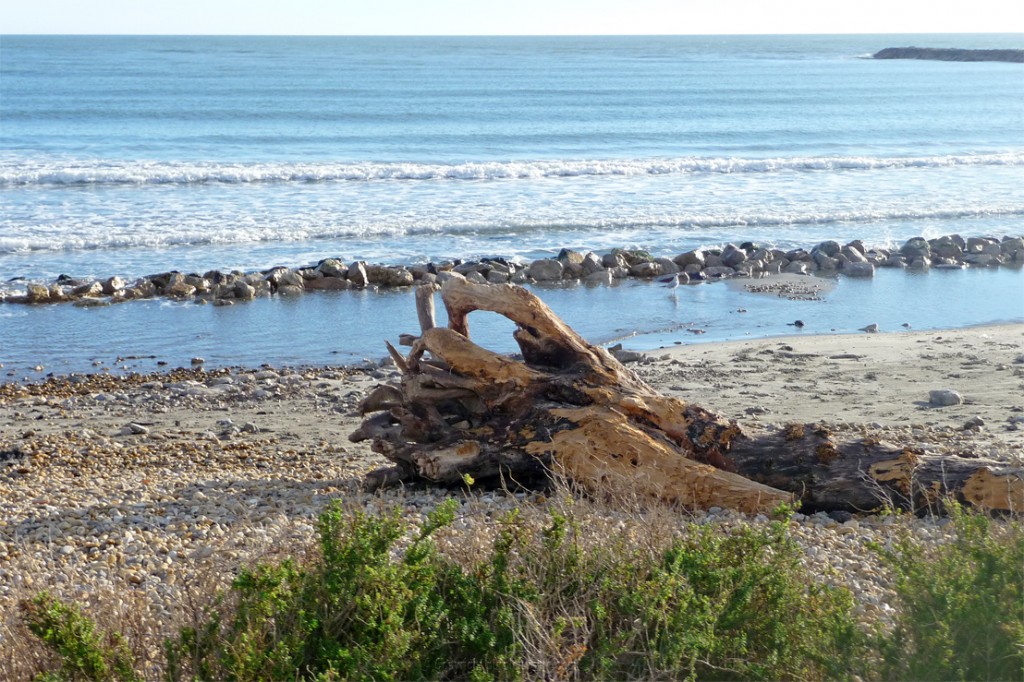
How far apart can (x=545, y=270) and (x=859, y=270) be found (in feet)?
15.9

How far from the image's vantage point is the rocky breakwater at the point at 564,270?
556 inches

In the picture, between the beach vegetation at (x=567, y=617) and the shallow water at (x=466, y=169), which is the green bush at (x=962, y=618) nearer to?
the beach vegetation at (x=567, y=617)

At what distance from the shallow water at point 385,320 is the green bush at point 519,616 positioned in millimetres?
7641

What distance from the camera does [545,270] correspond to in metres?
15.5

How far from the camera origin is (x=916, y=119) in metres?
45.1

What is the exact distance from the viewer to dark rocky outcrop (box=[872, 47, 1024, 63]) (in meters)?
114

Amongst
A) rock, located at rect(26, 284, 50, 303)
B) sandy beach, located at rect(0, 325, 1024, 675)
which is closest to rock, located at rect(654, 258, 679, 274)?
sandy beach, located at rect(0, 325, 1024, 675)

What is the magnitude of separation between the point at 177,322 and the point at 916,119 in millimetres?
40073

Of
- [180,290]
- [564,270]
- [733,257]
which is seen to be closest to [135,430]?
[180,290]

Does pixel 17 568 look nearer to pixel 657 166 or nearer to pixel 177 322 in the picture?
pixel 177 322

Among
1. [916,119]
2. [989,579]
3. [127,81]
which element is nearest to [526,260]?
[989,579]

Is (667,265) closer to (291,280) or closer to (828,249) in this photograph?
(828,249)

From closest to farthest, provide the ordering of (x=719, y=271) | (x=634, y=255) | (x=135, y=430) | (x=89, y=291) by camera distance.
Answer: (x=135, y=430), (x=89, y=291), (x=719, y=271), (x=634, y=255)

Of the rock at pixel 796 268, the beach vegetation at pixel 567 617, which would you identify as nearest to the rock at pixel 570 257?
the rock at pixel 796 268
